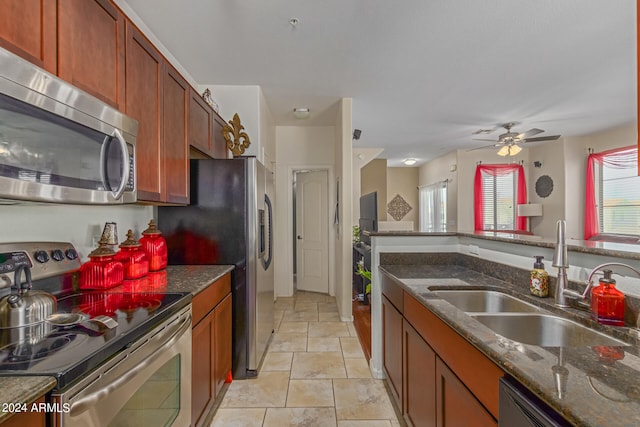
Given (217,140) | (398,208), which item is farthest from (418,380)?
(398,208)

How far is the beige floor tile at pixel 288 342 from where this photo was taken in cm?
288

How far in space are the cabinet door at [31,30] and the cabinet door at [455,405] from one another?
1.79 m

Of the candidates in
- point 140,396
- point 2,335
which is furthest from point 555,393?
point 2,335

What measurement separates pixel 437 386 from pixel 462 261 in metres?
1.17

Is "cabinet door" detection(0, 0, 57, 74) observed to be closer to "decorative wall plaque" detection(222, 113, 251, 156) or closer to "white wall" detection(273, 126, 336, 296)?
"decorative wall plaque" detection(222, 113, 251, 156)

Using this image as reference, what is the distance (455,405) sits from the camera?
108cm

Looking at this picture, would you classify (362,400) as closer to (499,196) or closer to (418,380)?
(418,380)

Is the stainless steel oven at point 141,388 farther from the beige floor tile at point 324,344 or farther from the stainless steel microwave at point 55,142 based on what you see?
the beige floor tile at point 324,344

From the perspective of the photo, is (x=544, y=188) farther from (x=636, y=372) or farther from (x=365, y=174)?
(x=636, y=372)

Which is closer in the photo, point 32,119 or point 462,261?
point 32,119

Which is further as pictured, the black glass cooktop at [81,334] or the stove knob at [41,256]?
the stove knob at [41,256]

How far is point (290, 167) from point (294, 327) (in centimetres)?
242

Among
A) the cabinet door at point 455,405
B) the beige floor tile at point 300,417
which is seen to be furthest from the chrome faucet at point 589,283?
the beige floor tile at point 300,417

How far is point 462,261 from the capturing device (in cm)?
221
